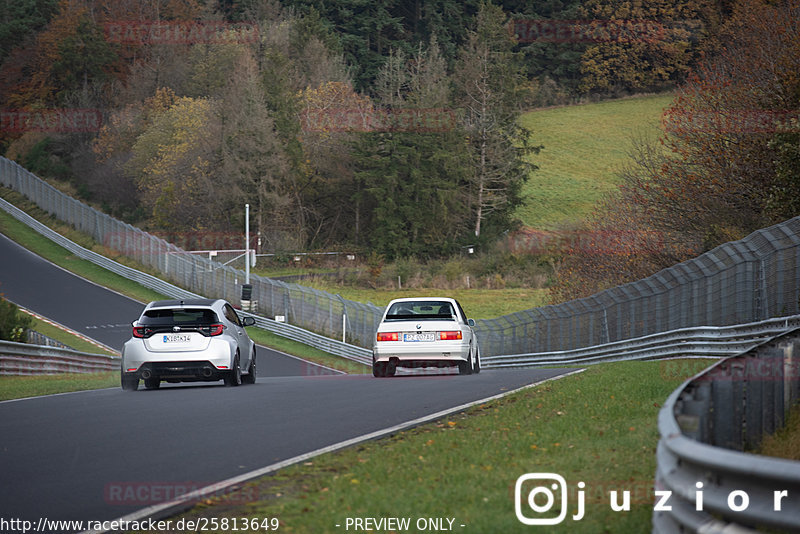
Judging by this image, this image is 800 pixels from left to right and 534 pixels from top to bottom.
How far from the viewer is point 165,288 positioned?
5472 centimetres

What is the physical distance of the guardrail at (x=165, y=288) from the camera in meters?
44.5

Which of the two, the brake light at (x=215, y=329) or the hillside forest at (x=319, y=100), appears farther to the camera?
the hillside forest at (x=319, y=100)

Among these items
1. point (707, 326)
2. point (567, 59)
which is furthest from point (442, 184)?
point (707, 326)

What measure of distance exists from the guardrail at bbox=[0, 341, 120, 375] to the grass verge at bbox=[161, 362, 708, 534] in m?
16.7

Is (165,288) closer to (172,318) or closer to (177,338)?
(172,318)

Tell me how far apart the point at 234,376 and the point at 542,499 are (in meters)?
12.0

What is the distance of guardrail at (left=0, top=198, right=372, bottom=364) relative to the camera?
146ft

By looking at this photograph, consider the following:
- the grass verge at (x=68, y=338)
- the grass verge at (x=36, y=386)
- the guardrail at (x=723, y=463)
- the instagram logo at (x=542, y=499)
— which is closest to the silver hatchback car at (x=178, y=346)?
the grass verge at (x=36, y=386)

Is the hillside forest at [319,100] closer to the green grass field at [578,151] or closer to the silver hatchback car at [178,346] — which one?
the green grass field at [578,151]

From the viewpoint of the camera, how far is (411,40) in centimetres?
10388

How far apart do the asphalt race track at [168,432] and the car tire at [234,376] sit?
57cm

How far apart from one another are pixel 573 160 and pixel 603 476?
96.7m

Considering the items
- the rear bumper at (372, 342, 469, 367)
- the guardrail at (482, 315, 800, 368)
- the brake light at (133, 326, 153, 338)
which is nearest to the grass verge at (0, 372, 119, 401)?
the brake light at (133, 326, 153, 338)

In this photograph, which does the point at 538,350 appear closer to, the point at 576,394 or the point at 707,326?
the point at 707,326
